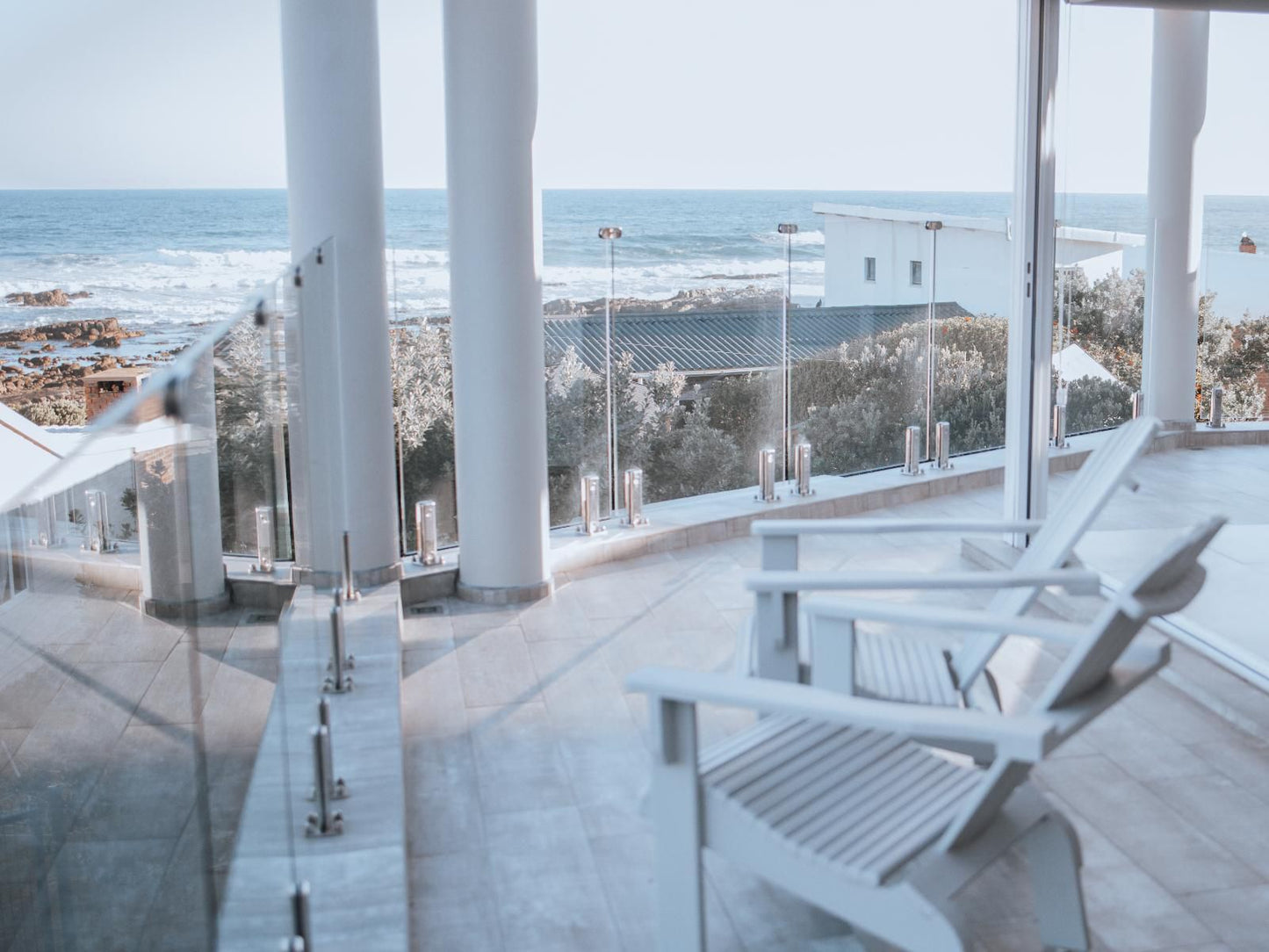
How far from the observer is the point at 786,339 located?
6.43 meters

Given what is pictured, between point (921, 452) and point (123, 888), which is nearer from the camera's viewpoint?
point (123, 888)

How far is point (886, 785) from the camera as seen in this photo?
7.69 feet

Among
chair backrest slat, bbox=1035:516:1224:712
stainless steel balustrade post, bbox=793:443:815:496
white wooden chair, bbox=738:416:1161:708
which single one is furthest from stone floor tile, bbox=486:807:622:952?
stainless steel balustrade post, bbox=793:443:815:496

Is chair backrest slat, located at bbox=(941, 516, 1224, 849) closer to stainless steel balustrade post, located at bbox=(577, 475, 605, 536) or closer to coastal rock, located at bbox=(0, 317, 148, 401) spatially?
stainless steel balustrade post, located at bbox=(577, 475, 605, 536)

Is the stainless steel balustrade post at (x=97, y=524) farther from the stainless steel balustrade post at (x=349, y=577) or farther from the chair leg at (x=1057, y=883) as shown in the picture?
the stainless steel balustrade post at (x=349, y=577)

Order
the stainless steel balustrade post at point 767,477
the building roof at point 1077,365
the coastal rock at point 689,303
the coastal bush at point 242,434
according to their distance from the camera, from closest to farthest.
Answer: the coastal bush at point 242,434 < the building roof at point 1077,365 < the coastal rock at point 689,303 < the stainless steel balustrade post at point 767,477

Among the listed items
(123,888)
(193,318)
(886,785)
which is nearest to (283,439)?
(123,888)

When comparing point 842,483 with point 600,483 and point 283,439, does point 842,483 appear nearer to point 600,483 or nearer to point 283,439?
point 600,483

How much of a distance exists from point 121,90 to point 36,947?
33.7 metres

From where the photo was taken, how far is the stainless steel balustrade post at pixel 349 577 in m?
4.15

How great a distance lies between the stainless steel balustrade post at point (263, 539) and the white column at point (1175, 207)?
3.16 metres

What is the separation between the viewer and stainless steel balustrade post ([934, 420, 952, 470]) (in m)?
6.88

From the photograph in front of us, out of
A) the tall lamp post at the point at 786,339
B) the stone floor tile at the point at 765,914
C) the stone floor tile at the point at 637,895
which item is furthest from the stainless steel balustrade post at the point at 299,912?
the tall lamp post at the point at 786,339

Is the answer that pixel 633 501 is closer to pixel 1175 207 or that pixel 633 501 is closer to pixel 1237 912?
pixel 1175 207
